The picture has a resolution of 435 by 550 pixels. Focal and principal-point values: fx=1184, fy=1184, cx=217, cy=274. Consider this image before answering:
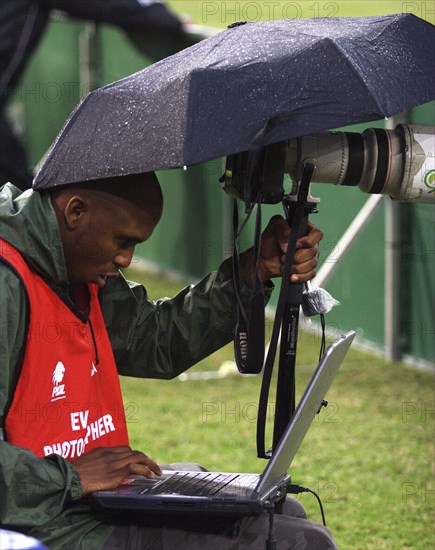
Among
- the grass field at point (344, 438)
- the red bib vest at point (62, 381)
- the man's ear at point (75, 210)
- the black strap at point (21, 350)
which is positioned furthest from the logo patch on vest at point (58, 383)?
the grass field at point (344, 438)

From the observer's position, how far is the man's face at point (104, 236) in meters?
2.90

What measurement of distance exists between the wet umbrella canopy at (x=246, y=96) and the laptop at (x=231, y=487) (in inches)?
22.7

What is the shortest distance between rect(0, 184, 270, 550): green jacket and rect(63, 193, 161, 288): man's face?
5 centimetres

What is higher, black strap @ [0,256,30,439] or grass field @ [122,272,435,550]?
black strap @ [0,256,30,439]

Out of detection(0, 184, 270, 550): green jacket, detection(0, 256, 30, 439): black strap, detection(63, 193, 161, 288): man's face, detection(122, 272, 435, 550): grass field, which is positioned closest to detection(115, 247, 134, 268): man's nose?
detection(63, 193, 161, 288): man's face

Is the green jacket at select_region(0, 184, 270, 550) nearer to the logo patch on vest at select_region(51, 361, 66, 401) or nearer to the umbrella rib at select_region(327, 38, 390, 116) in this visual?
the logo patch on vest at select_region(51, 361, 66, 401)

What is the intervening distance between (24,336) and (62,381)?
206mm

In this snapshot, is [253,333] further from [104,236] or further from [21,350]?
[21,350]

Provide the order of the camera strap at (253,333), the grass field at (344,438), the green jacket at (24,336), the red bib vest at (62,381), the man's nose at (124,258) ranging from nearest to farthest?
the green jacket at (24,336) → the red bib vest at (62,381) → the man's nose at (124,258) → the camera strap at (253,333) → the grass field at (344,438)

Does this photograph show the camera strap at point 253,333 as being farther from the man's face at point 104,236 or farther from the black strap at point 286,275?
the man's face at point 104,236

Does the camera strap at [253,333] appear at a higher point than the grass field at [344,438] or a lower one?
higher

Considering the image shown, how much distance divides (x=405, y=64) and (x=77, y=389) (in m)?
1.17

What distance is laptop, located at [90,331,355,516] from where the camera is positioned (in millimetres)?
2783

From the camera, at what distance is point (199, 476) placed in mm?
3109
